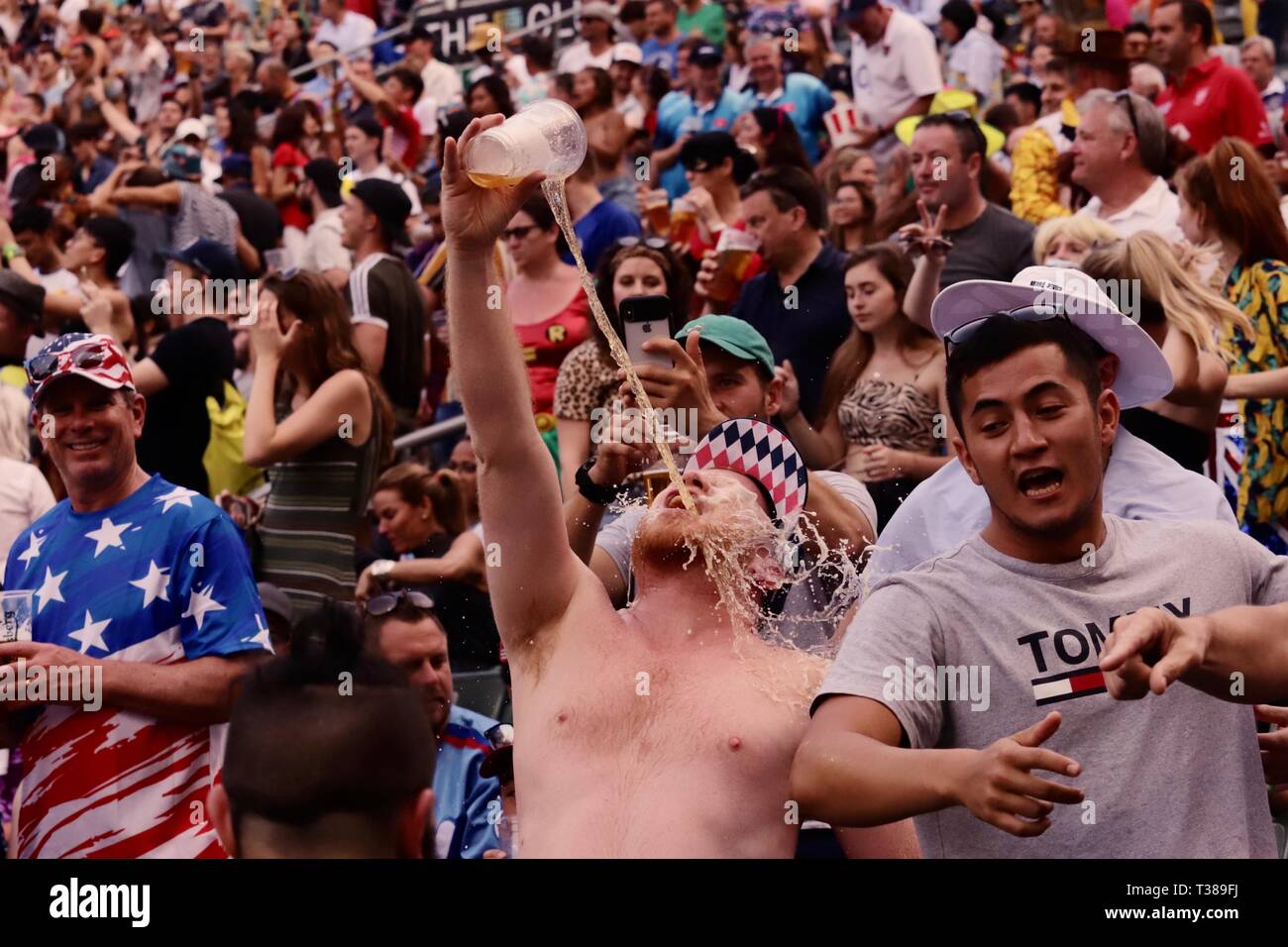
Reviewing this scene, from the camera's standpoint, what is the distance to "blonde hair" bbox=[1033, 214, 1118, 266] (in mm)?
5859

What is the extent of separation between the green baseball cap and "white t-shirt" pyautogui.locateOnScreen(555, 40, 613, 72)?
7.52m

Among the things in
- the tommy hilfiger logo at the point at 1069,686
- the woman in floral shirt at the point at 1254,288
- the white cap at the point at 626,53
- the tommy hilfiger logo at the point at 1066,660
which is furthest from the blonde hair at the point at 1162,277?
the white cap at the point at 626,53

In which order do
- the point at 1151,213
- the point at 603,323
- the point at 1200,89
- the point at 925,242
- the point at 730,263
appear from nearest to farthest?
the point at 603,323 < the point at 925,242 < the point at 1151,213 < the point at 730,263 < the point at 1200,89

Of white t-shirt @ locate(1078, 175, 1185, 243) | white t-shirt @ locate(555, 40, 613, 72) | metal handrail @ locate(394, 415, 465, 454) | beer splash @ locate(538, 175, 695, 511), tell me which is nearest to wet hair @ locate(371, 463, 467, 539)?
metal handrail @ locate(394, 415, 465, 454)

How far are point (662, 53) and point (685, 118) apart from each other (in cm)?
189

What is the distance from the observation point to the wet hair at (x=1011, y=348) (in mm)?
2934

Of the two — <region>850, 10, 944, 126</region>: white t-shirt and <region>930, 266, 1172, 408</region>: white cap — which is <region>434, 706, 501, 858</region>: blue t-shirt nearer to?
<region>930, 266, 1172, 408</region>: white cap

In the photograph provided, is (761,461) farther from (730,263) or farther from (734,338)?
(730,263)

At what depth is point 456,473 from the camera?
267 inches

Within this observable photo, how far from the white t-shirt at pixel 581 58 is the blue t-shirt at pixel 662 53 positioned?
269 millimetres

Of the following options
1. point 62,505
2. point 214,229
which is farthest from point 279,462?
point 214,229

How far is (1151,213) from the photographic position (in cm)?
A: 678

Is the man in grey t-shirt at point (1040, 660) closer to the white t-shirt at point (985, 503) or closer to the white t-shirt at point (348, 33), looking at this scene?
the white t-shirt at point (985, 503)

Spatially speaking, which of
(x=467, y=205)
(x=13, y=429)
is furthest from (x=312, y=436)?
(x=467, y=205)
